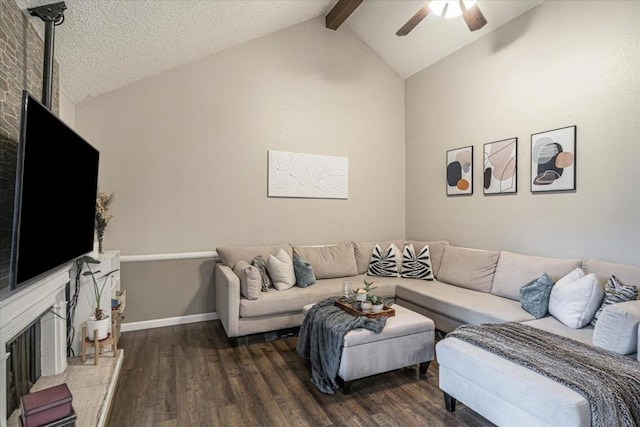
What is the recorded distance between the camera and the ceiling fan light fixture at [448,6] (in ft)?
9.46

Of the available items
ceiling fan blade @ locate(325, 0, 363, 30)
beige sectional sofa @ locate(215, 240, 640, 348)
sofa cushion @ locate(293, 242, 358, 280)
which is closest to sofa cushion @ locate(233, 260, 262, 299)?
beige sectional sofa @ locate(215, 240, 640, 348)

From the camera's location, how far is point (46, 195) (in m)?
1.69

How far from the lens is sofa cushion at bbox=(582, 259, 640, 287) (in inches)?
100

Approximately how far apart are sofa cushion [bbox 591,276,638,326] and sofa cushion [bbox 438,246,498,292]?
1.03 metres

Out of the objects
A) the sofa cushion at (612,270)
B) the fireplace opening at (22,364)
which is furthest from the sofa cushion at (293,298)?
the sofa cushion at (612,270)

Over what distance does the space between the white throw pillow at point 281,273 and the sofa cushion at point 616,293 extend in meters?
2.52

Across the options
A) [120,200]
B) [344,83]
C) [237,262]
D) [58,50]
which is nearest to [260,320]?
[237,262]

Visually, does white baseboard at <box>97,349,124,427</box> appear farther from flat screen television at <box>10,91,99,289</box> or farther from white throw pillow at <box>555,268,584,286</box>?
white throw pillow at <box>555,268,584,286</box>

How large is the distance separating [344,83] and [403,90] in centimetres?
96

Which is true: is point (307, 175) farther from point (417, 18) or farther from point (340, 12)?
point (417, 18)

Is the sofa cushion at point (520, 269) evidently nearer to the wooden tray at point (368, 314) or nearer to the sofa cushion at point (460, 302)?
the sofa cushion at point (460, 302)

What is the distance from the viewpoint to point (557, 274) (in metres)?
2.94

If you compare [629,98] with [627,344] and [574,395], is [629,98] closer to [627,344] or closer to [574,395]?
[627,344]

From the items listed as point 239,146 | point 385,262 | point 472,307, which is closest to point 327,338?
point 472,307
